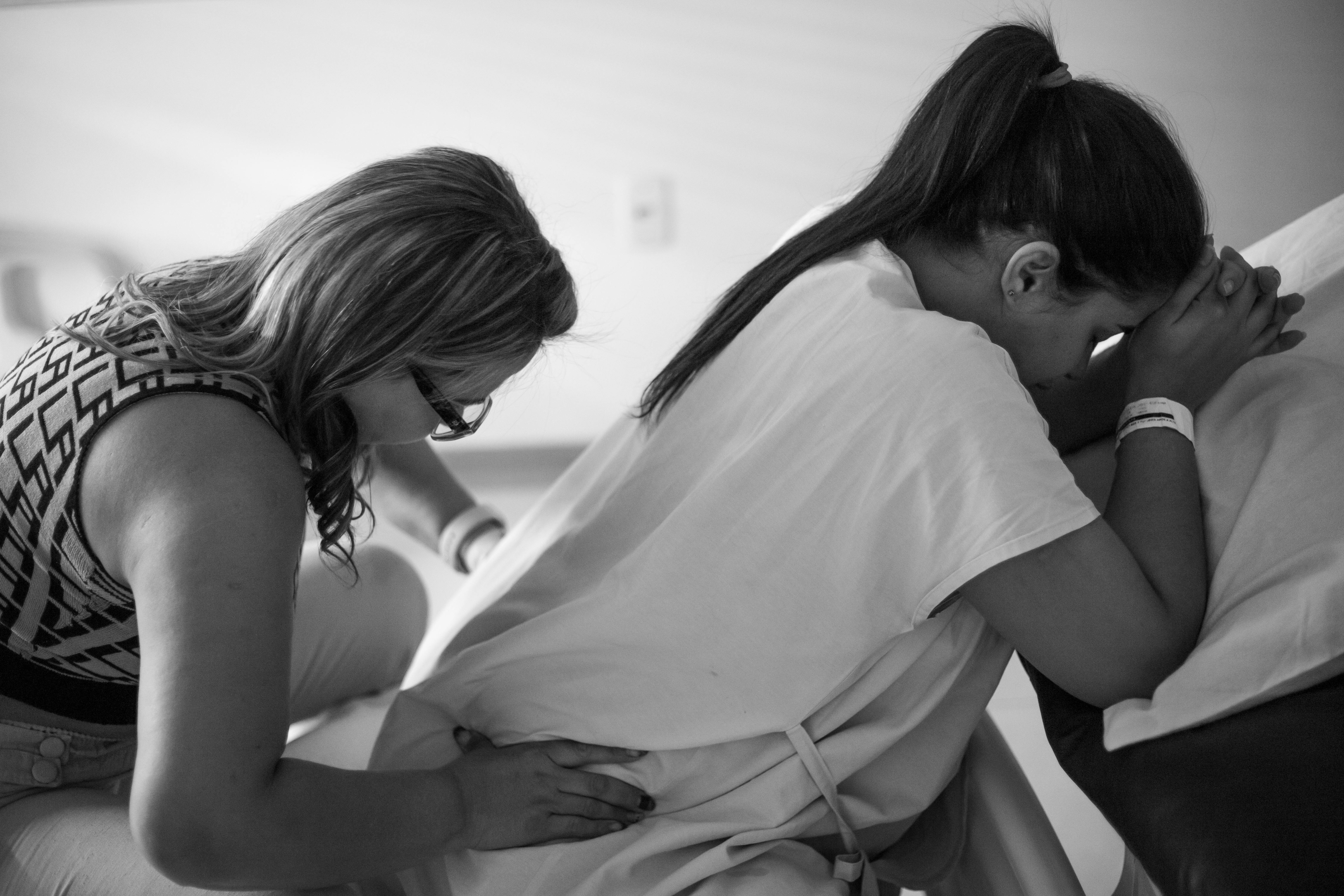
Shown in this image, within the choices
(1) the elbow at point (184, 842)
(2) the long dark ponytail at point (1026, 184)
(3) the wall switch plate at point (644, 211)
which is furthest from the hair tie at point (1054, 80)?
(3) the wall switch plate at point (644, 211)

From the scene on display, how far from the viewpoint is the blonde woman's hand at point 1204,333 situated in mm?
883

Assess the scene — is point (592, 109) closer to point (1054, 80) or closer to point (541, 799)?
point (1054, 80)

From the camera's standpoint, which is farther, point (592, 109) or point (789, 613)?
point (592, 109)

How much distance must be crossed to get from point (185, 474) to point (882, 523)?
0.46 m

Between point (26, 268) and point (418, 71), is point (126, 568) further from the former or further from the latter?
point (26, 268)

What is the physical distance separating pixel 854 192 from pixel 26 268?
7.18ft

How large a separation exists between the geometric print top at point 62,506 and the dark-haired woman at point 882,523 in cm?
24

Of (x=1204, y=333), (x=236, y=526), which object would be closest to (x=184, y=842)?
(x=236, y=526)

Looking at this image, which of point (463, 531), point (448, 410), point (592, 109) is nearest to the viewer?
point (448, 410)

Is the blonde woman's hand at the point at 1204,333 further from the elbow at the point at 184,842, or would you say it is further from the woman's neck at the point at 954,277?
the elbow at the point at 184,842

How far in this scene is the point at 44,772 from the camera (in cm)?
86

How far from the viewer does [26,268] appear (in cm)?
245

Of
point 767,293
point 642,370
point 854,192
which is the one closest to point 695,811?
point 767,293

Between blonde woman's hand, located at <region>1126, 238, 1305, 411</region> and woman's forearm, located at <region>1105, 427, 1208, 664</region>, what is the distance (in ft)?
0.19
